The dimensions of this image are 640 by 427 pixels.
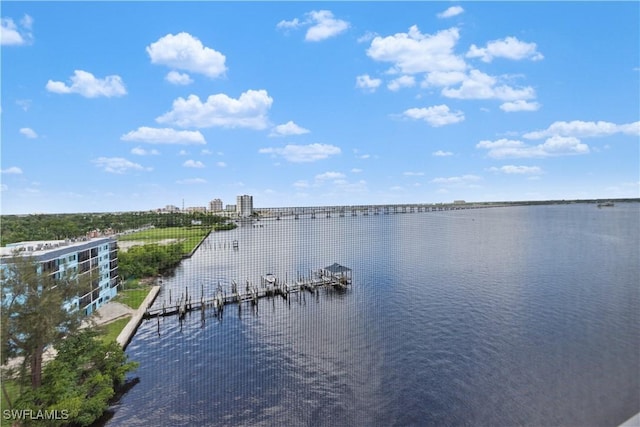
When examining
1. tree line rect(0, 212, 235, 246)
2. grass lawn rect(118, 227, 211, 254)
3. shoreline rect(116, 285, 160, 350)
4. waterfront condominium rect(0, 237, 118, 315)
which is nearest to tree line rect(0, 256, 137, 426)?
waterfront condominium rect(0, 237, 118, 315)

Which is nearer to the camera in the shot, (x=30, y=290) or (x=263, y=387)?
(x=30, y=290)

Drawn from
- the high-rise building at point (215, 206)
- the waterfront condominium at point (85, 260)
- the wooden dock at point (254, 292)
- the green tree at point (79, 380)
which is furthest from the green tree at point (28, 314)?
the high-rise building at point (215, 206)

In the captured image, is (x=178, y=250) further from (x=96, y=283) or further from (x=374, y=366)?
(x=374, y=366)

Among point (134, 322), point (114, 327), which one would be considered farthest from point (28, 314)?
point (134, 322)

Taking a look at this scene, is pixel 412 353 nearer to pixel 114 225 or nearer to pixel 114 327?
pixel 114 327

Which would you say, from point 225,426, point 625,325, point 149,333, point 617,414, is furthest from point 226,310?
point 625,325
